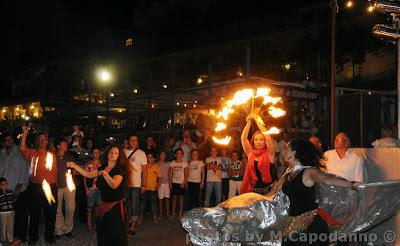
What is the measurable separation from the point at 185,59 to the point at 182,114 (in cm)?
881

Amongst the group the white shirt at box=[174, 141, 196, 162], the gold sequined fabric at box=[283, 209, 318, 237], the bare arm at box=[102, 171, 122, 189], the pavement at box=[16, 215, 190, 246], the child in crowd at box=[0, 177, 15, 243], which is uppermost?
the white shirt at box=[174, 141, 196, 162]

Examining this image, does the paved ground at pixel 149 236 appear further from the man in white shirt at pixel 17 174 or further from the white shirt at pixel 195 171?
the white shirt at pixel 195 171

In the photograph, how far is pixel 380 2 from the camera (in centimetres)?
624

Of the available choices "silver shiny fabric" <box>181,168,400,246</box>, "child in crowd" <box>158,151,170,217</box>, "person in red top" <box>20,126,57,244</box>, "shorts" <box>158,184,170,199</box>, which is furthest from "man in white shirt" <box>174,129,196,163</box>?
"silver shiny fabric" <box>181,168,400,246</box>

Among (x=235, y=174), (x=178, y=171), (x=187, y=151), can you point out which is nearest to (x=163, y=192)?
(x=178, y=171)

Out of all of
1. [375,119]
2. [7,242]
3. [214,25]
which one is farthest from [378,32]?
[214,25]

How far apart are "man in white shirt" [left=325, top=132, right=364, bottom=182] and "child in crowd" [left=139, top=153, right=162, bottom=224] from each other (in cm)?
470

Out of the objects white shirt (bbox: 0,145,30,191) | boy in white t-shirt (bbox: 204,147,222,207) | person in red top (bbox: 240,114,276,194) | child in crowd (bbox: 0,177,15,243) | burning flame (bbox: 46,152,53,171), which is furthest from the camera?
boy in white t-shirt (bbox: 204,147,222,207)

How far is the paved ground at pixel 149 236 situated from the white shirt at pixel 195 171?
134cm

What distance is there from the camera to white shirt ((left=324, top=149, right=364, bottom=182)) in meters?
7.38

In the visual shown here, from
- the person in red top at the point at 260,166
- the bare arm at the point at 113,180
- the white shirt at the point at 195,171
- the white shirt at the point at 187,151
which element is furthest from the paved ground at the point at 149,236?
the bare arm at the point at 113,180

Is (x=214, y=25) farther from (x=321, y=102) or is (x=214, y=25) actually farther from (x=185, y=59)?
(x=321, y=102)

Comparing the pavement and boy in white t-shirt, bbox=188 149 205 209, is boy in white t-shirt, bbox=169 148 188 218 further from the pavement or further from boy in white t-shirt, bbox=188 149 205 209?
the pavement

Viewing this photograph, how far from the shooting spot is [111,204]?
602 cm
